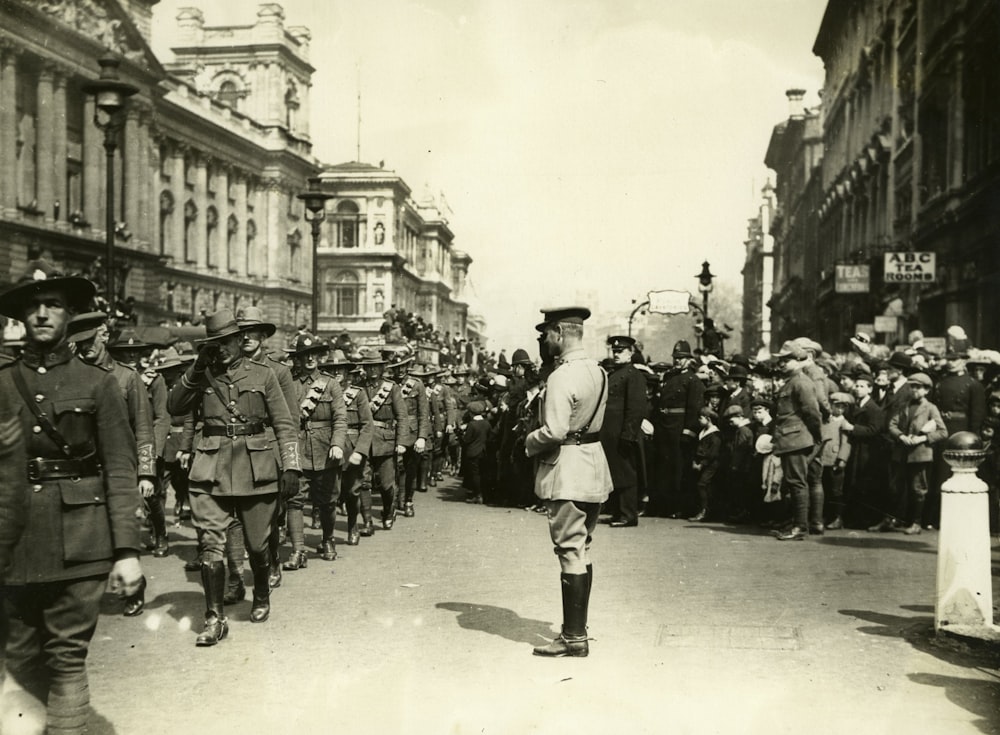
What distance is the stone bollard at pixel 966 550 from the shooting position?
6.77 meters

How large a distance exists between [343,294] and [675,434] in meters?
68.9

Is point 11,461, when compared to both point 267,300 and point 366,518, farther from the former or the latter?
point 267,300

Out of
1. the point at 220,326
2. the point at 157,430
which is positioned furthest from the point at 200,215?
the point at 220,326

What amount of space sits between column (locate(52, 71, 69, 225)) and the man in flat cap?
131ft

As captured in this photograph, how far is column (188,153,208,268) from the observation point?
60312 millimetres

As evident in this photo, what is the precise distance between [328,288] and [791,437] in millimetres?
70746

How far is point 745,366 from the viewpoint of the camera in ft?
48.4

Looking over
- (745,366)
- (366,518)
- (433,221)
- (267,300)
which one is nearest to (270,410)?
(366,518)

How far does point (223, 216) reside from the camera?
6322cm

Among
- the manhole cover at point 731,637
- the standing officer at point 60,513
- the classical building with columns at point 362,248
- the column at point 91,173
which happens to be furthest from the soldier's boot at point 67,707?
the classical building with columns at point 362,248

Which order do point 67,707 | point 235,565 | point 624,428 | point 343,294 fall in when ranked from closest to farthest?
point 67,707
point 235,565
point 624,428
point 343,294

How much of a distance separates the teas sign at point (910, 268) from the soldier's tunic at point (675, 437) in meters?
10.2

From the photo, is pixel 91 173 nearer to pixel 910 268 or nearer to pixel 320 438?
pixel 910 268

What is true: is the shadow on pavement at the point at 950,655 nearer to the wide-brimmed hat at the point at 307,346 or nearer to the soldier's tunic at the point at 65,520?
the soldier's tunic at the point at 65,520
